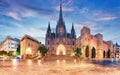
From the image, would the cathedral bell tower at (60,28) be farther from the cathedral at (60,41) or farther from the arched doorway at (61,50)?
the arched doorway at (61,50)

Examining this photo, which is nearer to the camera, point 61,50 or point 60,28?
point 60,28

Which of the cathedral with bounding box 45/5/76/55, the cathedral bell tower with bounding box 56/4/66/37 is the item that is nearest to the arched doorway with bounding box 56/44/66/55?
the cathedral with bounding box 45/5/76/55

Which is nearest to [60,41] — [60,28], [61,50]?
[61,50]

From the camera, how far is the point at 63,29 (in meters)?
91.1

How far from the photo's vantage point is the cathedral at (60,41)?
90.4 m

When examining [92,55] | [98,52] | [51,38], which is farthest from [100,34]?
[51,38]

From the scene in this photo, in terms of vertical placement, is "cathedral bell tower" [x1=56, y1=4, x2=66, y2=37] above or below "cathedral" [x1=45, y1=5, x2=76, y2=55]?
above

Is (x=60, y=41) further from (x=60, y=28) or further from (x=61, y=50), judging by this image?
(x=60, y=28)

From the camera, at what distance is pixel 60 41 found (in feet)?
299

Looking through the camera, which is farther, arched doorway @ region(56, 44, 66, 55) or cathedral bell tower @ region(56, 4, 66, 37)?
arched doorway @ region(56, 44, 66, 55)

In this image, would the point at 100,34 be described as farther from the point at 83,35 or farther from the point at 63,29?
the point at 63,29

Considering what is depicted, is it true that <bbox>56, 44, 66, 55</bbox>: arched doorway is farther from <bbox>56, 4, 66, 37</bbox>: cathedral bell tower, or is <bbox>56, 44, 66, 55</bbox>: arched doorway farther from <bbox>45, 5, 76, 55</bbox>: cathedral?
<bbox>56, 4, 66, 37</bbox>: cathedral bell tower

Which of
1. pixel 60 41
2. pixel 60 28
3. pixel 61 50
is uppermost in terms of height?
pixel 60 28

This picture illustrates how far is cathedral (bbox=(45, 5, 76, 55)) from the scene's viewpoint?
297 ft
